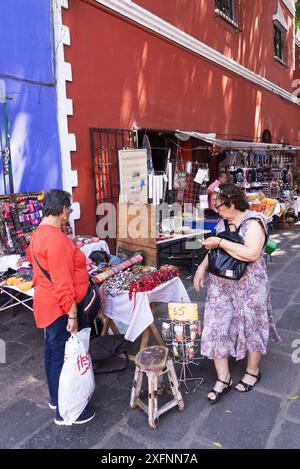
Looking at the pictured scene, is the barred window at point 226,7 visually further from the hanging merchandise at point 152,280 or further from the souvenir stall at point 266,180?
the hanging merchandise at point 152,280

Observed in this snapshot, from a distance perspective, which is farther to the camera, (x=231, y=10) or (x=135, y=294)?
(x=231, y=10)

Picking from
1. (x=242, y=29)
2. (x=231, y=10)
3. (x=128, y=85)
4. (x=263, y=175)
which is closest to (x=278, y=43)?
(x=242, y=29)

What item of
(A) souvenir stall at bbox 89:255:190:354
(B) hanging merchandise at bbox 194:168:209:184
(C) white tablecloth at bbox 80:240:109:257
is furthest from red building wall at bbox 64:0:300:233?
(A) souvenir stall at bbox 89:255:190:354

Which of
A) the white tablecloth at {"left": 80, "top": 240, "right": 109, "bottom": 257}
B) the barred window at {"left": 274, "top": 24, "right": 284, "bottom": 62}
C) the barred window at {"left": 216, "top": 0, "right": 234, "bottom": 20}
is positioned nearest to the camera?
the white tablecloth at {"left": 80, "top": 240, "right": 109, "bottom": 257}

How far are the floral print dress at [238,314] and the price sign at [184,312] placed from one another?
149 mm

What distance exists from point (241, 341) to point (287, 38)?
48.0 ft

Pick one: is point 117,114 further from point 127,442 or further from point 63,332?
point 127,442

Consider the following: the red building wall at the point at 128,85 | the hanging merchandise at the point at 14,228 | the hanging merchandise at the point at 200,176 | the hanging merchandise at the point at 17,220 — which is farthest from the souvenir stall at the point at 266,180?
the hanging merchandise at the point at 14,228

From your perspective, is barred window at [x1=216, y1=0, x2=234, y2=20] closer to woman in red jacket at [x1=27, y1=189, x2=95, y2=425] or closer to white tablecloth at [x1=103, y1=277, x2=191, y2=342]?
white tablecloth at [x1=103, y1=277, x2=191, y2=342]

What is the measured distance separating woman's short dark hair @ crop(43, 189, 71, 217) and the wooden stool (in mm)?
1199

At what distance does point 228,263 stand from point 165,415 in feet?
3.87

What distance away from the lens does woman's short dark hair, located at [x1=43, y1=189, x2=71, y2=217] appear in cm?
269

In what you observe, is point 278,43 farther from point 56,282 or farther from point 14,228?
point 56,282

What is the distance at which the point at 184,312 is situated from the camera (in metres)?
3.22
